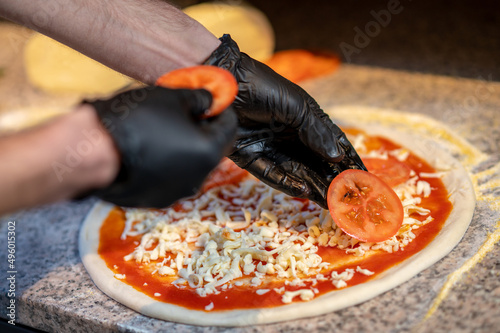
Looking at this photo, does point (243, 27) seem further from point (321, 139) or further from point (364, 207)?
point (364, 207)

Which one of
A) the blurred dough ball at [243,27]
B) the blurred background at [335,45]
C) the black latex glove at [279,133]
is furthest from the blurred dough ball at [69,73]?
the black latex glove at [279,133]

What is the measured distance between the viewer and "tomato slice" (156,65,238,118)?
1.08 m

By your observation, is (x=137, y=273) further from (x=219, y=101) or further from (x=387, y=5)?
(x=387, y=5)

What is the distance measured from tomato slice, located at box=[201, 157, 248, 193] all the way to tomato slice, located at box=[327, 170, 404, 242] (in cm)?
56

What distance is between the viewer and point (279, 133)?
1513 mm

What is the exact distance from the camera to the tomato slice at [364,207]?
1321mm

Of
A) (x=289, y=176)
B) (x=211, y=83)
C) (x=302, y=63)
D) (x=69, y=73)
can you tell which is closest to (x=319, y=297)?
(x=289, y=176)

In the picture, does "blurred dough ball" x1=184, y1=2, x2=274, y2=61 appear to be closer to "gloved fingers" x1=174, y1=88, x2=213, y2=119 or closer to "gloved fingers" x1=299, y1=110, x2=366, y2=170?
"gloved fingers" x1=299, y1=110, x2=366, y2=170

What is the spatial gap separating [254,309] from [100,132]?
1.95 feet

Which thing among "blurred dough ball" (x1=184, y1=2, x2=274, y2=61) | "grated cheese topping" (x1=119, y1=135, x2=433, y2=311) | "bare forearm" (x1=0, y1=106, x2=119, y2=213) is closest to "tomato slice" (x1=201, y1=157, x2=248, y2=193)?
"grated cheese topping" (x1=119, y1=135, x2=433, y2=311)

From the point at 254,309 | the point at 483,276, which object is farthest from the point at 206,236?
the point at 483,276

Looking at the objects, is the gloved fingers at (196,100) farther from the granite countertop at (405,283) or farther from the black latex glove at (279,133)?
the granite countertop at (405,283)

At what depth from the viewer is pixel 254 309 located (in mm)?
1192

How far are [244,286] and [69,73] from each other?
2.02 m
